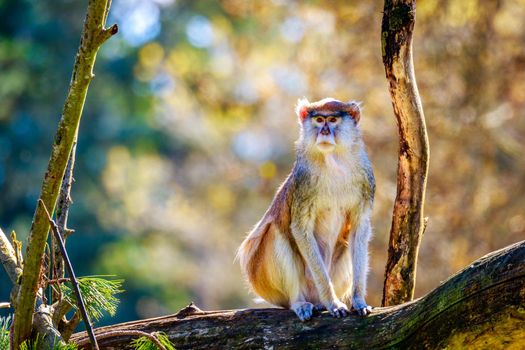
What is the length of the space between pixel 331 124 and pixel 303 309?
111 centimetres

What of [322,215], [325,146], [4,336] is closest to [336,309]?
[322,215]

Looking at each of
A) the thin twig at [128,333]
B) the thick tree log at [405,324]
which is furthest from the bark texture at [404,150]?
the thin twig at [128,333]

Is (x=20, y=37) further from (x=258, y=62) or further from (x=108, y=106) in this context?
(x=258, y=62)

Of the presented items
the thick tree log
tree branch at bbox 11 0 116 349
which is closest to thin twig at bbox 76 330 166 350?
the thick tree log

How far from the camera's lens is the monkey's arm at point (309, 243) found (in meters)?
4.90

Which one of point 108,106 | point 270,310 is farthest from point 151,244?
point 270,310

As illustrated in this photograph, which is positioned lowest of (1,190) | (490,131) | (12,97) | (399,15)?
(399,15)

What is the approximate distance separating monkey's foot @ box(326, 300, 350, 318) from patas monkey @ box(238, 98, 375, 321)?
0.55 feet

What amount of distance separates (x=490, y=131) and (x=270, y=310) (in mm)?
8562

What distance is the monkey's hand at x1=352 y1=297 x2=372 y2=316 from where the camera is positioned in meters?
4.38

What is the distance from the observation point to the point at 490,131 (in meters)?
12.5

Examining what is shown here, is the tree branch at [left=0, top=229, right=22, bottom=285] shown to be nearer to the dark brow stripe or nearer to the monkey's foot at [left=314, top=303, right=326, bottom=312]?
the monkey's foot at [left=314, top=303, right=326, bottom=312]

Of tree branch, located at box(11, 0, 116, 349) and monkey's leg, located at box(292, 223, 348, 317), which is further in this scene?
monkey's leg, located at box(292, 223, 348, 317)

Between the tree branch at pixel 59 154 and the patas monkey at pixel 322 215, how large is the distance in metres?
1.56
